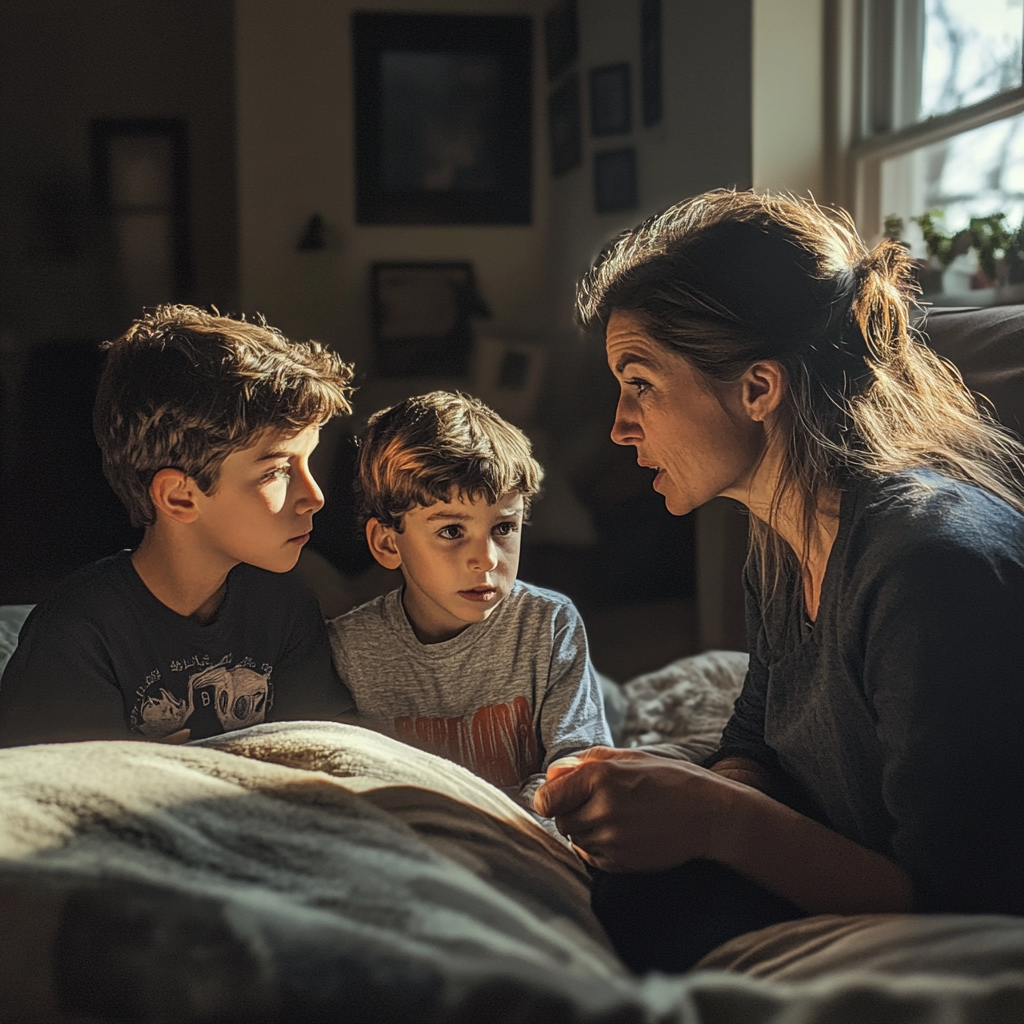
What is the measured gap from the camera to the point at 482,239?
173cm

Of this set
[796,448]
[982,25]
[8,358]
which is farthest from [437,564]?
[982,25]

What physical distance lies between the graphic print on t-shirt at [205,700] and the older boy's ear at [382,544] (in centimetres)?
17

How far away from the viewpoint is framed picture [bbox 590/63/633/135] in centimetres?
188

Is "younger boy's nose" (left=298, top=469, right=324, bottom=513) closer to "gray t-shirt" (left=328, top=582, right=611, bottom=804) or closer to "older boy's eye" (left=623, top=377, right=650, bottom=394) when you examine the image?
"gray t-shirt" (left=328, top=582, right=611, bottom=804)

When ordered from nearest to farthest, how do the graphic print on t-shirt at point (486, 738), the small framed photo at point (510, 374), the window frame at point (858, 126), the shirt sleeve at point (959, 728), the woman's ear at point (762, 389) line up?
the shirt sleeve at point (959, 728), the woman's ear at point (762, 389), the graphic print on t-shirt at point (486, 738), the small framed photo at point (510, 374), the window frame at point (858, 126)

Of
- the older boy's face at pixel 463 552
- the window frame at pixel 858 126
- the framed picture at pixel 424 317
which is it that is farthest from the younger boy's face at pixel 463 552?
the window frame at pixel 858 126

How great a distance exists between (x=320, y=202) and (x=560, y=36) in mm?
471

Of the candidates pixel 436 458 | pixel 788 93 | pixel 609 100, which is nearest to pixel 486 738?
pixel 436 458

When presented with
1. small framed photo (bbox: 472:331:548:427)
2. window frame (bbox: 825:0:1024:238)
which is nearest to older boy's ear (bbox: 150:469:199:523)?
small framed photo (bbox: 472:331:548:427)

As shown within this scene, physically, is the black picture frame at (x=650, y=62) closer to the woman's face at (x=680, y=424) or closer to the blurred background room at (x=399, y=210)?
the blurred background room at (x=399, y=210)

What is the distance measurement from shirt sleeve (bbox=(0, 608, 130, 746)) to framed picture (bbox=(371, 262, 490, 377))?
2.52 feet

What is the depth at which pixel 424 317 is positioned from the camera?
67.3 inches

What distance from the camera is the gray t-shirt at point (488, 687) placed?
1139 mm

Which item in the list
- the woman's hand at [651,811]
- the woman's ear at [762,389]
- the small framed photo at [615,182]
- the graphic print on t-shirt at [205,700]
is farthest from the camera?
the small framed photo at [615,182]
